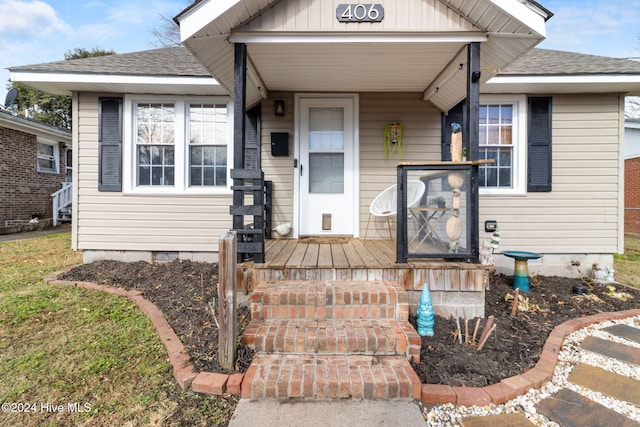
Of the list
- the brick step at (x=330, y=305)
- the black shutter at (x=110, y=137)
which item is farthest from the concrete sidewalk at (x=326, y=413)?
the black shutter at (x=110, y=137)

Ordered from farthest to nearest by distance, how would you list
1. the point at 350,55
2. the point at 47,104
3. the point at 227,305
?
the point at 47,104 → the point at 350,55 → the point at 227,305

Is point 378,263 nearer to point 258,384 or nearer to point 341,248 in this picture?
point 341,248

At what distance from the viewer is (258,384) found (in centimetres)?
176

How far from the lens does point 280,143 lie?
14.4ft

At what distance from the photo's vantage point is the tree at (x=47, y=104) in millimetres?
16562

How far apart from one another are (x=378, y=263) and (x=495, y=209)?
2.70m

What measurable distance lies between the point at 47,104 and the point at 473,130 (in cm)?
2248

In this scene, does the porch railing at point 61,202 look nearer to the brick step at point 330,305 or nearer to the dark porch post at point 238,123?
the dark porch post at point 238,123

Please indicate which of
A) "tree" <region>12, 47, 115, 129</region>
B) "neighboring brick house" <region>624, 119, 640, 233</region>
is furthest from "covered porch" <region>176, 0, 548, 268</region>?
"tree" <region>12, 47, 115, 129</region>

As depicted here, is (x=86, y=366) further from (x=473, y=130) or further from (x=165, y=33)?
(x=165, y=33)

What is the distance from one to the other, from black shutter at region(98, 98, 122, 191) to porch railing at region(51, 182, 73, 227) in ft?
23.2

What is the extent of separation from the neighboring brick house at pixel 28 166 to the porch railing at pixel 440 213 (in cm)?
1053

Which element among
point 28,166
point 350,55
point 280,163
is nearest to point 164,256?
point 280,163

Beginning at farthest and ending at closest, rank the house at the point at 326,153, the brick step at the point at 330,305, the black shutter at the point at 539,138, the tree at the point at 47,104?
1. the tree at the point at 47,104
2. the black shutter at the point at 539,138
3. the house at the point at 326,153
4. the brick step at the point at 330,305
